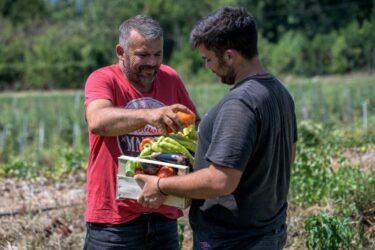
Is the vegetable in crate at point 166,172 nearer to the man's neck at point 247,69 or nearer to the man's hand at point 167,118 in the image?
the man's hand at point 167,118

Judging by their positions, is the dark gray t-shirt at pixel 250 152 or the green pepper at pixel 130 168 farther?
the green pepper at pixel 130 168

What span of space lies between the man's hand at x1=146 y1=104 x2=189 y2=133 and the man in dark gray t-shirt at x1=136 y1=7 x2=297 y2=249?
19 centimetres

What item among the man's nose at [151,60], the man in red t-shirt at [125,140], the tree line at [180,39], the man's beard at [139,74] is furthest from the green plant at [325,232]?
the tree line at [180,39]

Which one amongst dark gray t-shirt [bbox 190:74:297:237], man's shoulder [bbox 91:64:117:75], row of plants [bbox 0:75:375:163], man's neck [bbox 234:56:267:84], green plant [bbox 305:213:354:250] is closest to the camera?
dark gray t-shirt [bbox 190:74:297:237]

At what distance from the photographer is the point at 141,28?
3.49 meters

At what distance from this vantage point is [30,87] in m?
43.6

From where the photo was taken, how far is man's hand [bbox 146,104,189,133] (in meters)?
3.12

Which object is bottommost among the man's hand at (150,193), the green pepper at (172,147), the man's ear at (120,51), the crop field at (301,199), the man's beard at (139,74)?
the crop field at (301,199)

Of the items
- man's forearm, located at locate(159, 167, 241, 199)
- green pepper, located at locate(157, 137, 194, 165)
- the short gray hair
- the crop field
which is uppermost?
the short gray hair

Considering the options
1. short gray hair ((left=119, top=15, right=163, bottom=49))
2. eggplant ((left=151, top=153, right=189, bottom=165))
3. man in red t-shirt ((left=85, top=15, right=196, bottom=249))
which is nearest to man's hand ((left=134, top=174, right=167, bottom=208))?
eggplant ((left=151, top=153, right=189, bottom=165))

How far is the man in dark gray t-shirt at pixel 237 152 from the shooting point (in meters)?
2.79

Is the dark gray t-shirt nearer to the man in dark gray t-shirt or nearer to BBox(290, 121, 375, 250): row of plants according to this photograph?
the man in dark gray t-shirt

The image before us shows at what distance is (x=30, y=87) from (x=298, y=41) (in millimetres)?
16412

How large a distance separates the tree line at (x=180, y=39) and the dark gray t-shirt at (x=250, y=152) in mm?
34474
